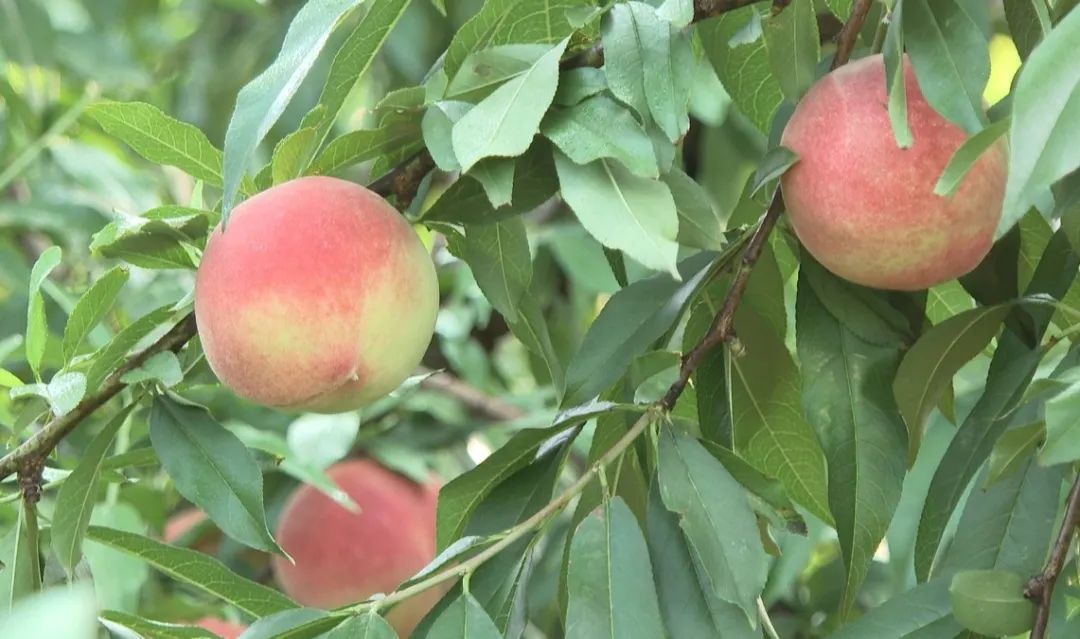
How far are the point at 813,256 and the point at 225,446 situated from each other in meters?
0.30

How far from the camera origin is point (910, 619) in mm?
606

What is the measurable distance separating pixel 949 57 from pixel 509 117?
0.59ft

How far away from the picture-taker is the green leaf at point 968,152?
0.49 metres

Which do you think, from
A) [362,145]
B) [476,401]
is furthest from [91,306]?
[476,401]

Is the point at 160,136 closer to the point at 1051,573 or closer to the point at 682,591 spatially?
the point at 682,591

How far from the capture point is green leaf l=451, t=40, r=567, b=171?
562mm

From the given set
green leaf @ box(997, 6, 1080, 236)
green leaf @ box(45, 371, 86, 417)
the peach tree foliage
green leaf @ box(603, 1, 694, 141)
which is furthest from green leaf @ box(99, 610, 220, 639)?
green leaf @ box(997, 6, 1080, 236)

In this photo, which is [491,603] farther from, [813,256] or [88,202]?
[88,202]

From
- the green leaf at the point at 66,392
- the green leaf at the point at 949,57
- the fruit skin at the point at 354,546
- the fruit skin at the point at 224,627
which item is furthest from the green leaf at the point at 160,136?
the fruit skin at the point at 354,546

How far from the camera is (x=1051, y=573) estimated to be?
57 cm

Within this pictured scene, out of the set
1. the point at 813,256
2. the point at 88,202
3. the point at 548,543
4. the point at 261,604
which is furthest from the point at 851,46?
the point at 88,202

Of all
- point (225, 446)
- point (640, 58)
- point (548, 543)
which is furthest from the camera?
point (548, 543)

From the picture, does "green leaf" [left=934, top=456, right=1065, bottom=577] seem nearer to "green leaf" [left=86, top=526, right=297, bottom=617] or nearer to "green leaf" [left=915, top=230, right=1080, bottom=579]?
"green leaf" [left=915, top=230, right=1080, bottom=579]

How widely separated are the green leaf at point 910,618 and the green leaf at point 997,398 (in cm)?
5
